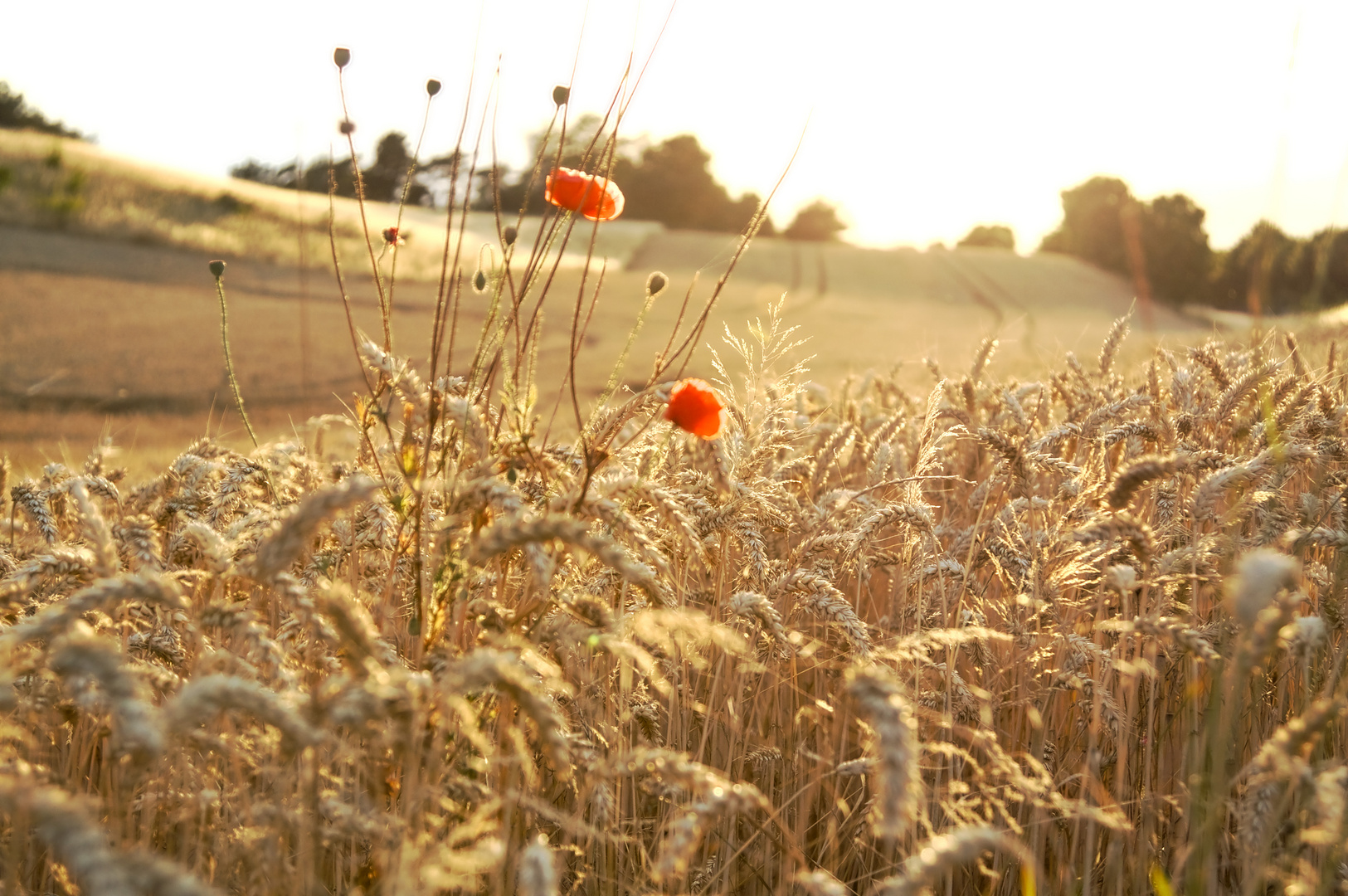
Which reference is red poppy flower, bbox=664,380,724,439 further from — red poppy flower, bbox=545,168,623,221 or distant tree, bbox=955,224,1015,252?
distant tree, bbox=955,224,1015,252

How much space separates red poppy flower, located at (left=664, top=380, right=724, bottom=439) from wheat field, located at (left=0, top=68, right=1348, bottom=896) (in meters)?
0.11

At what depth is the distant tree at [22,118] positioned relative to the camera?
3222 cm

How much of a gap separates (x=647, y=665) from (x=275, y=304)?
13.0 metres

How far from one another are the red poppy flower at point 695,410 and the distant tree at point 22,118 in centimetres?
3909

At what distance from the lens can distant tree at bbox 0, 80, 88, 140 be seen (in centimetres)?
3222

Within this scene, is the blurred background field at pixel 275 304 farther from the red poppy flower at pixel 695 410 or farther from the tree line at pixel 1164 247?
the tree line at pixel 1164 247

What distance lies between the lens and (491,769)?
1333 mm

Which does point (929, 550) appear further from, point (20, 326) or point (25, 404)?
point (20, 326)

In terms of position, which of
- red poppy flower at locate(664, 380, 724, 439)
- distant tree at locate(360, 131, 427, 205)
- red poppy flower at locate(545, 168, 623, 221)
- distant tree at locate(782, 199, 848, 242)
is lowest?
red poppy flower at locate(664, 380, 724, 439)

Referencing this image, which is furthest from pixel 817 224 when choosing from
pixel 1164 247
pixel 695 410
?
pixel 695 410

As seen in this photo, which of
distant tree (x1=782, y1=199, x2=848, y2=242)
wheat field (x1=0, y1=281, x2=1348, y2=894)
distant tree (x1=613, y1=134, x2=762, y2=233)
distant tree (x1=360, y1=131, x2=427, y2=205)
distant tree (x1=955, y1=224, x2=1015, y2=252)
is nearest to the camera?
wheat field (x1=0, y1=281, x2=1348, y2=894)

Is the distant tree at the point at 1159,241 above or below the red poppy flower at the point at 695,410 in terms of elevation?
above

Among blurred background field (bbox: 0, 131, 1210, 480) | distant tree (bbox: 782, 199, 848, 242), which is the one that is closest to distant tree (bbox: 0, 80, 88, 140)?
blurred background field (bbox: 0, 131, 1210, 480)

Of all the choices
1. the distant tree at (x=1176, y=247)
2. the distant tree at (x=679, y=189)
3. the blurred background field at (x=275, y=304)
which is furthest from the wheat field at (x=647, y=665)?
the distant tree at (x=679, y=189)
